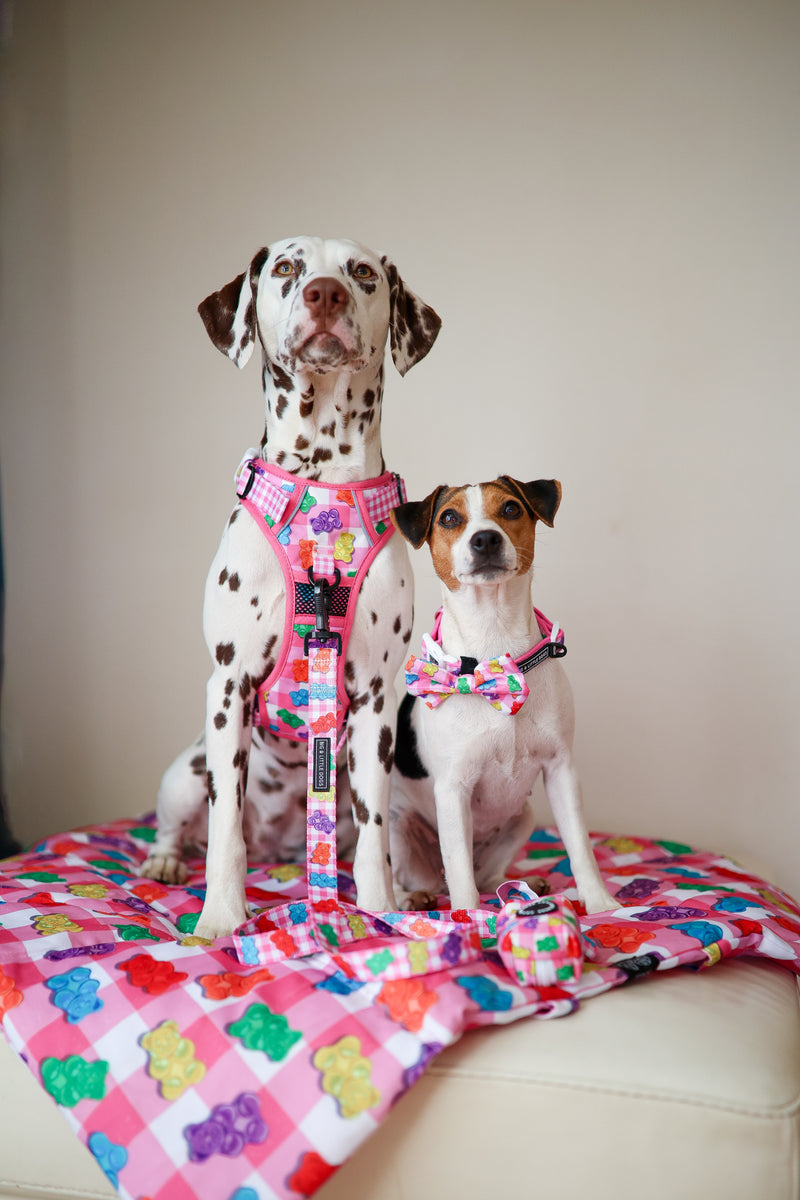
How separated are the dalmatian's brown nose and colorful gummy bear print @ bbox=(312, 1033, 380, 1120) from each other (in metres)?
1.40

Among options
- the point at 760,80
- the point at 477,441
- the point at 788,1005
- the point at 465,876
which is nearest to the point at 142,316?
the point at 477,441

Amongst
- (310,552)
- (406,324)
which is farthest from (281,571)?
(406,324)

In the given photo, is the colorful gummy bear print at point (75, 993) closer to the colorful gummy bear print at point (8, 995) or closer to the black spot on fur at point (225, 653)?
the colorful gummy bear print at point (8, 995)

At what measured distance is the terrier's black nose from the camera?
1.98 metres

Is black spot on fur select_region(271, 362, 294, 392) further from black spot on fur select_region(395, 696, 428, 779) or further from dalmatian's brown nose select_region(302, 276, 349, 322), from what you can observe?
black spot on fur select_region(395, 696, 428, 779)

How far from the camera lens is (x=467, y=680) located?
2053mm

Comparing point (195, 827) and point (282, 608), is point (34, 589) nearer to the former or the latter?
point (195, 827)

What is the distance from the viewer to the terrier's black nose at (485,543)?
198cm

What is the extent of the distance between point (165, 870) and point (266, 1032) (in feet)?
3.66

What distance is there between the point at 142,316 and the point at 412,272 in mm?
1129

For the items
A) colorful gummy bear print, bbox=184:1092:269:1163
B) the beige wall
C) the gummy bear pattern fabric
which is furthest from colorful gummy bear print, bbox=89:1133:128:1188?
the beige wall

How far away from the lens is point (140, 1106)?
139cm

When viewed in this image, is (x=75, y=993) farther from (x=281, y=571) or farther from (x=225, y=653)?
(x=281, y=571)

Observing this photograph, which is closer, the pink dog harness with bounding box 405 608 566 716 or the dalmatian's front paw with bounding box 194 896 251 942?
the dalmatian's front paw with bounding box 194 896 251 942
